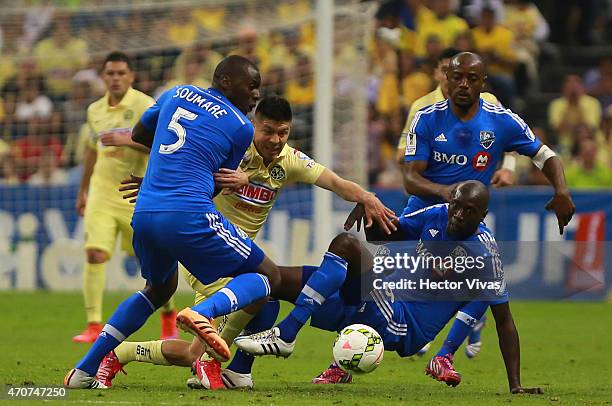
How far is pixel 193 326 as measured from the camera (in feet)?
21.7

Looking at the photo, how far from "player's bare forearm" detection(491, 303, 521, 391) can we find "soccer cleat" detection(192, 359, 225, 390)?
1.84 meters

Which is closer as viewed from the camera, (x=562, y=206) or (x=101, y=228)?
(x=562, y=206)

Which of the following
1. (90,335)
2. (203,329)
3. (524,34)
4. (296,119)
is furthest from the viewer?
(524,34)

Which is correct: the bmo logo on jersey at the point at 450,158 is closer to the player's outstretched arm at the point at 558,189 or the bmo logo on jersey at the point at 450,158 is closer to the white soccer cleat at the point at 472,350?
the player's outstretched arm at the point at 558,189

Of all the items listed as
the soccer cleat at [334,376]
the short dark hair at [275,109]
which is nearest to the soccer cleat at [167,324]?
the soccer cleat at [334,376]

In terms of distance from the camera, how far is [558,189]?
812 centimetres

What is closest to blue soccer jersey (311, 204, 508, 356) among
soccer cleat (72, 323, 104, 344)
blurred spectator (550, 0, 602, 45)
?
soccer cleat (72, 323, 104, 344)

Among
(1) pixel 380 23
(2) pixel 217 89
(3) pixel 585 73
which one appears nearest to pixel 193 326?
(2) pixel 217 89

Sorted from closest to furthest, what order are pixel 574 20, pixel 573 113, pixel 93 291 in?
pixel 93 291
pixel 573 113
pixel 574 20

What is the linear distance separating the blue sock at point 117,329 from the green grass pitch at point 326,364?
0.73ft

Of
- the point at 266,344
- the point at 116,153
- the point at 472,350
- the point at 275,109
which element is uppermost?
the point at 275,109

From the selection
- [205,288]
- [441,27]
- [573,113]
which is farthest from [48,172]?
[205,288]

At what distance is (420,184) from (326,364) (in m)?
1.86

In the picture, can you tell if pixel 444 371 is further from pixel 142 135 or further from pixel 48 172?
pixel 48 172
